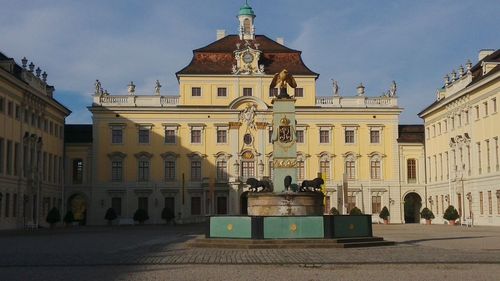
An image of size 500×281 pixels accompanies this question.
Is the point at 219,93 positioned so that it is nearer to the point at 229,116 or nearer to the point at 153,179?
the point at 229,116

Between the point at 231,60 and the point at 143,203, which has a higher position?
the point at 231,60

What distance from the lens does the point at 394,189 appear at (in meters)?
68.8

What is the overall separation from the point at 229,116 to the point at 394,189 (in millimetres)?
16790

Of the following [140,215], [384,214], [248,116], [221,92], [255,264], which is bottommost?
[255,264]

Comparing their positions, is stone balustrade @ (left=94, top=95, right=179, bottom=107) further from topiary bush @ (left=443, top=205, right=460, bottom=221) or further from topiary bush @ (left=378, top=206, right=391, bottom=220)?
topiary bush @ (left=443, top=205, right=460, bottom=221)

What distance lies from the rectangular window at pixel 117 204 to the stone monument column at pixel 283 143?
4147 centimetres

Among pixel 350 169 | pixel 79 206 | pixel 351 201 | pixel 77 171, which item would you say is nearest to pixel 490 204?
pixel 351 201

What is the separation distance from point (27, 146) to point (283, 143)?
100.0ft

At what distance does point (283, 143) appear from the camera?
93.4 feet

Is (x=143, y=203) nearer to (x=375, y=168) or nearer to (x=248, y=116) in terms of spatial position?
(x=248, y=116)

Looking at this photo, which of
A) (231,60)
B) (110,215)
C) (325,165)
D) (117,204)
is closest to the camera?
(110,215)

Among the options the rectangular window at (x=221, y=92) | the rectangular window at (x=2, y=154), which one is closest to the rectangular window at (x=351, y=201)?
the rectangular window at (x=221, y=92)

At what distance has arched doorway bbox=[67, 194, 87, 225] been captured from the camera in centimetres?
6675

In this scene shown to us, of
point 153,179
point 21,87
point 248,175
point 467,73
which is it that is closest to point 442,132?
point 467,73
